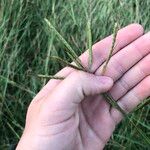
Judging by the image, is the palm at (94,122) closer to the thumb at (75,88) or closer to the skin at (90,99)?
the skin at (90,99)

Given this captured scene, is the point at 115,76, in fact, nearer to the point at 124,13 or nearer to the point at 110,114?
the point at 110,114

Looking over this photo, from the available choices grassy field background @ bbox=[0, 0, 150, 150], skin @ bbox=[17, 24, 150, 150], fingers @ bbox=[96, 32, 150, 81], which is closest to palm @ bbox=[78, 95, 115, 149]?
skin @ bbox=[17, 24, 150, 150]

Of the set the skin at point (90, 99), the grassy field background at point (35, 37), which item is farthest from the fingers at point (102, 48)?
the grassy field background at point (35, 37)

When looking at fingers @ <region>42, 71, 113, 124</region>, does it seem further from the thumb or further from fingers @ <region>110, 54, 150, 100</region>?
fingers @ <region>110, 54, 150, 100</region>

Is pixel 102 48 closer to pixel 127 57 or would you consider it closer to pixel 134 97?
pixel 127 57

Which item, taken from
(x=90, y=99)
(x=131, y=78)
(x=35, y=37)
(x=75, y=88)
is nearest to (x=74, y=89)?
(x=75, y=88)

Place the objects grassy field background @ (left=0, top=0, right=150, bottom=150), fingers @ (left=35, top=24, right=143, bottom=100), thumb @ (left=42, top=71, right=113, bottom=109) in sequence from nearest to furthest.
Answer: thumb @ (left=42, top=71, right=113, bottom=109), fingers @ (left=35, top=24, right=143, bottom=100), grassy field background @ (left=0, top=0, right=150, bottom=150)
